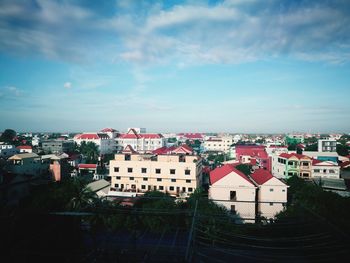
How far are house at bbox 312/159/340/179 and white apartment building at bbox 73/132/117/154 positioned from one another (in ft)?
113

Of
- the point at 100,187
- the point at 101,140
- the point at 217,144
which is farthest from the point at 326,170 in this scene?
the point at 217,144

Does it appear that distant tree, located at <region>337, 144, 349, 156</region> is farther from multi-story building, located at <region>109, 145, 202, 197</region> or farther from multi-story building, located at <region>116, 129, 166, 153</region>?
multi-story building, located at <region>116, 129, 166, 153</region>

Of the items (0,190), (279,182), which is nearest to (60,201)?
(0,190)

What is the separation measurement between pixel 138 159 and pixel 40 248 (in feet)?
46.5

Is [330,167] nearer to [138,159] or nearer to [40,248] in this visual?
[138,159]

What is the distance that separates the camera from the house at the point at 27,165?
69.3ft

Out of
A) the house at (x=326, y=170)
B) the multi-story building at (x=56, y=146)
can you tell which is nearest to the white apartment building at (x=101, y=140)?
the multi-story building at (x=56, y=146)

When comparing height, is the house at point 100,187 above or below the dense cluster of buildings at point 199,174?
below

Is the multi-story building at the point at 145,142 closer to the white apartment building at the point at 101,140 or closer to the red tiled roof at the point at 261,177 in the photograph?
the white apartment building at the point at 101,140

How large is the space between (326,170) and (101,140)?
35944mm

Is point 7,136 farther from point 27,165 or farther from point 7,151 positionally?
point 27,165

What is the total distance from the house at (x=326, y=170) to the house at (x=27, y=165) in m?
24.1

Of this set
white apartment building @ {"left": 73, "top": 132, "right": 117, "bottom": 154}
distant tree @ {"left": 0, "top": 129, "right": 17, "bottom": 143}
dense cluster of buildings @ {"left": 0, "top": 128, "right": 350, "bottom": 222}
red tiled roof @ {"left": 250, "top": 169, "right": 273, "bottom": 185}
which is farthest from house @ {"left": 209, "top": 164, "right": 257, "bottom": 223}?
distant tree @ {"left": 0, "top": 129, "right": 17, "bottom": 143}

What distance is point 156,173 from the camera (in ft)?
55.0
